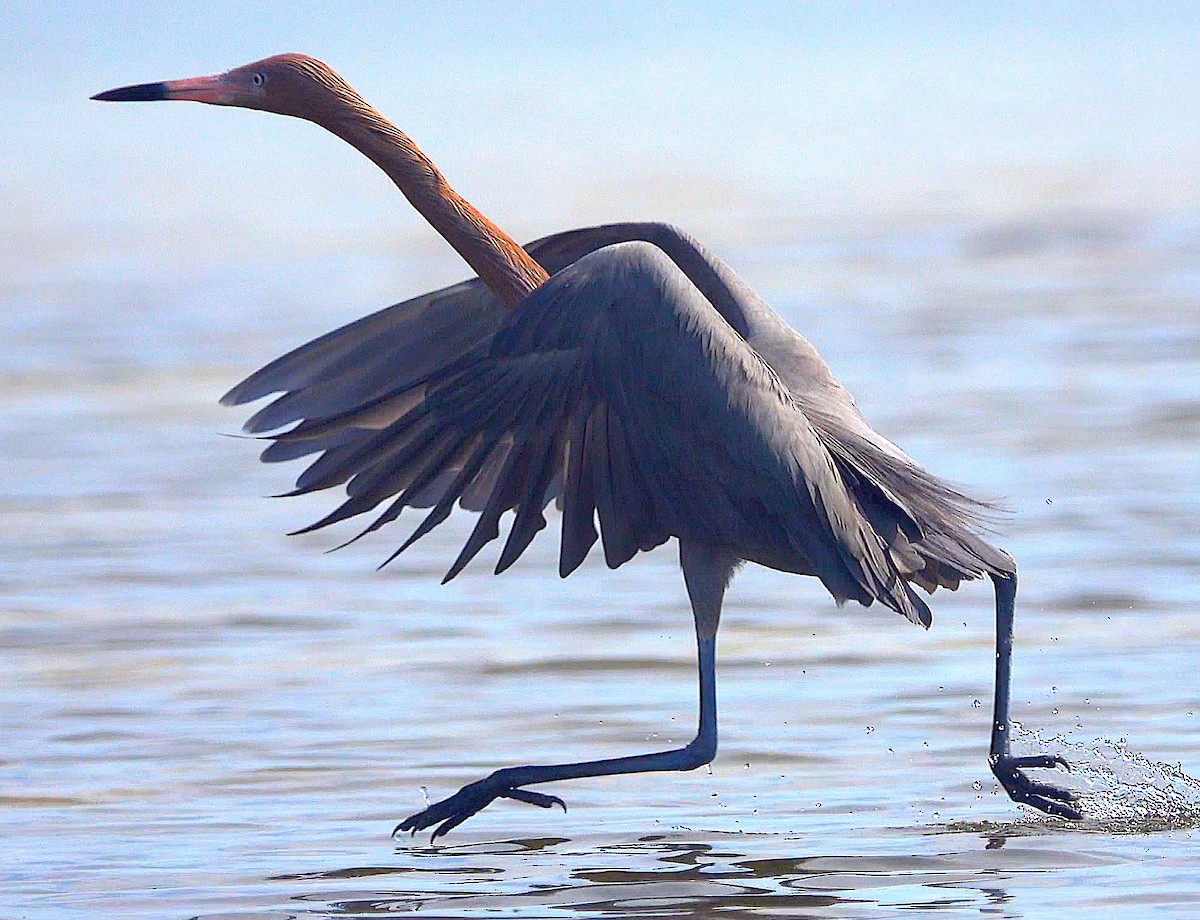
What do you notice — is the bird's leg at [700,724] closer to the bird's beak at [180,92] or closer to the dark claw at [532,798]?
the dark claw at [532,798]

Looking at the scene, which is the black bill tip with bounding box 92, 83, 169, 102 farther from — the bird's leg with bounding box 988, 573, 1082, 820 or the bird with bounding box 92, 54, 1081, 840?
the bird's leg with bounding box 988, 573, 1082, 820

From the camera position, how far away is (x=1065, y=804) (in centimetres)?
782

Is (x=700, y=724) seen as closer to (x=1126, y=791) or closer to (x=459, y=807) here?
(x=459, y=807)

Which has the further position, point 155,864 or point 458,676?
point 458,676

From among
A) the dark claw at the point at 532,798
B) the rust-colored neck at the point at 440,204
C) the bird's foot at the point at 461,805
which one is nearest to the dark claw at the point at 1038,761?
the dark claw at the point at 532,798

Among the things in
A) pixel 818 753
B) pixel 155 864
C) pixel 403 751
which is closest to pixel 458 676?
pixel 403 751

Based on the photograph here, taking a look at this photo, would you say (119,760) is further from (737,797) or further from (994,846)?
(994,846)

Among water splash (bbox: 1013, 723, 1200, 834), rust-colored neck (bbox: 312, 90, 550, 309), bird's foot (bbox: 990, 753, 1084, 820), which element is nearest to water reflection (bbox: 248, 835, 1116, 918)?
bird's foot (bbox: 990, 753, 1084, 820)

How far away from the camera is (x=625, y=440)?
7.40 metres

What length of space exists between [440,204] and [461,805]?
1.96 meters

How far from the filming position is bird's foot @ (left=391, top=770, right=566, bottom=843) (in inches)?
293

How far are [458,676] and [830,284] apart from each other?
14.4 meters

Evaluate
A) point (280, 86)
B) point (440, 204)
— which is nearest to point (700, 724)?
point (440, 204)

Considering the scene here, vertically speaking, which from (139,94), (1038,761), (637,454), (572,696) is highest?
(139,94)
